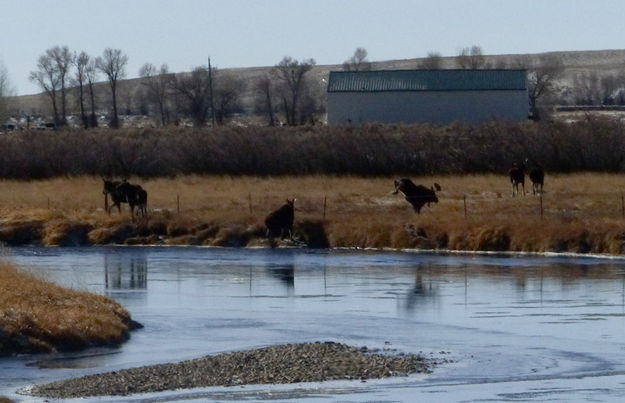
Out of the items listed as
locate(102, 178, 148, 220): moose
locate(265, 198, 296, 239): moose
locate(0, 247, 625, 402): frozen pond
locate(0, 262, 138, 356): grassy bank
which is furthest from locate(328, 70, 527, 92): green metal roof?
locate(0, 262, 138, 356): grassy bank

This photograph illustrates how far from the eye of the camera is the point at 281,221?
44250mm

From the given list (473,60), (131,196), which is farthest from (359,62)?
(131,196)

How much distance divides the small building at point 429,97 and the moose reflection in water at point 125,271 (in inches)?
1837

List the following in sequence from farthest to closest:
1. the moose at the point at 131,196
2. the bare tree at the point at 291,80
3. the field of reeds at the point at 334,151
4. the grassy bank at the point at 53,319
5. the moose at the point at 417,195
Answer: the bare tree at the point at 291,80
the field of reeds at the point at 334,151
the moose at the point at 131,196
the moose at the point at 417,195
the grassy bank at the point at 53,319

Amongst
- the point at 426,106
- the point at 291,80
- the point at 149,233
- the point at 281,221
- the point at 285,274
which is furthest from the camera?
the point at 291,80

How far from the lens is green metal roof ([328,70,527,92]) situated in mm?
87188

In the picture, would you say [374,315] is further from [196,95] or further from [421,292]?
[196,95]

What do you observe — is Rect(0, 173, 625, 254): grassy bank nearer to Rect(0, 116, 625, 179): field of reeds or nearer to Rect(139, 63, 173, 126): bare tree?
Rect(0, 116, 625, 179): field of reeds

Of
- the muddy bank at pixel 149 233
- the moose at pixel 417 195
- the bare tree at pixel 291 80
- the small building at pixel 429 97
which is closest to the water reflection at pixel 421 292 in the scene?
the muddy bank at pixel 149 233

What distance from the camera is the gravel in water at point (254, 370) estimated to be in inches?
791

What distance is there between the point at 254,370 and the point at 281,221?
22841mm

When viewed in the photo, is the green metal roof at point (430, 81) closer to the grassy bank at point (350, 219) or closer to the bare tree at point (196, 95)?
the bare tree at point (196, 95)

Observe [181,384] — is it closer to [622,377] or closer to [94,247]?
[622,377]

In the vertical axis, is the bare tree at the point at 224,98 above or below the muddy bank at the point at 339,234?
above
